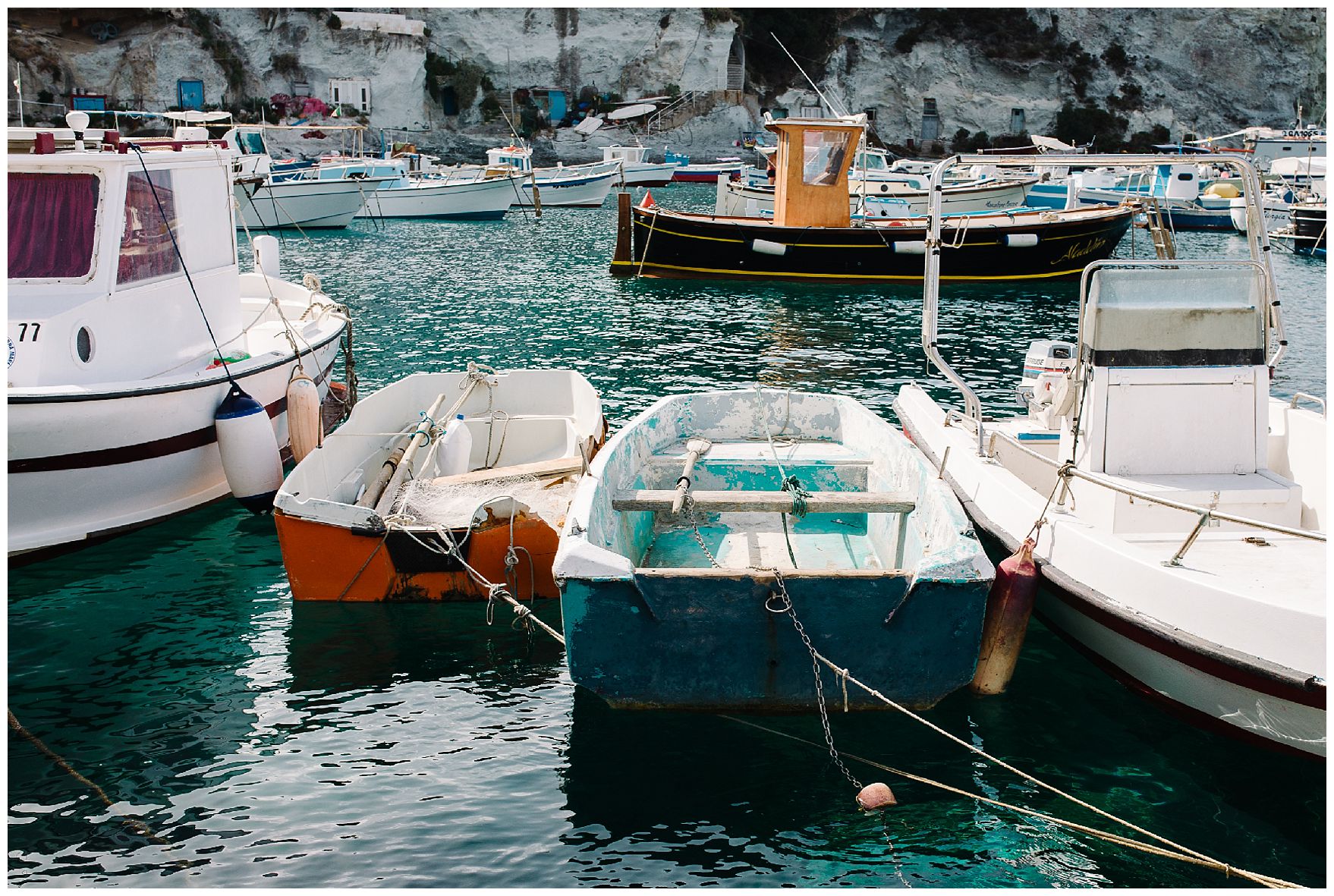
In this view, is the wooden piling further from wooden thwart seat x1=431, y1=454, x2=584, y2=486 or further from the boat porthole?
the boat porthole

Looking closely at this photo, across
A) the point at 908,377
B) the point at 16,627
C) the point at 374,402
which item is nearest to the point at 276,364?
the point at 374,402

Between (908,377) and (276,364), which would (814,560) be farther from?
(908,377)

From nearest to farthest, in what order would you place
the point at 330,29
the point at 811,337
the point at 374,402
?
1. the point at 374,402
2. the point at 811,337
3. the point at 330,29

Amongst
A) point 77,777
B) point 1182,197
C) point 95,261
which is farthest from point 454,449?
point 1182,197

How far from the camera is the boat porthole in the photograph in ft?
29.2

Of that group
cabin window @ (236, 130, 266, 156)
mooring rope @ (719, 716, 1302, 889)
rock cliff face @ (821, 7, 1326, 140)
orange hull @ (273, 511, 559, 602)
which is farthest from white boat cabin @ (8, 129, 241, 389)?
rock cliff face @ (821, 7, 1326, 140)

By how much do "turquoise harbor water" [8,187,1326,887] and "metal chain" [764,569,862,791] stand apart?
0.33 feet

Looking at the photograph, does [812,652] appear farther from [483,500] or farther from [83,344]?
[83,344]

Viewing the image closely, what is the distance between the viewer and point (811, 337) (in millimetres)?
19219

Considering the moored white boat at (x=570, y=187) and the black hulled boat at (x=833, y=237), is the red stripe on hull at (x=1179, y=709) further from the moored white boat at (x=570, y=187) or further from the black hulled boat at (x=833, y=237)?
the moored white boat at (x=570, y=187)

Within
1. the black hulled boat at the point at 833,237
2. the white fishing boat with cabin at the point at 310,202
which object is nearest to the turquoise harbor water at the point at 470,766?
the black hulled boat at the point at 833,237

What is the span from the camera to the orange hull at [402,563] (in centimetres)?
773

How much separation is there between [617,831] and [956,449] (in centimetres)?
437

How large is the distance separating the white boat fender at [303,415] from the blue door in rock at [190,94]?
56657 mm
